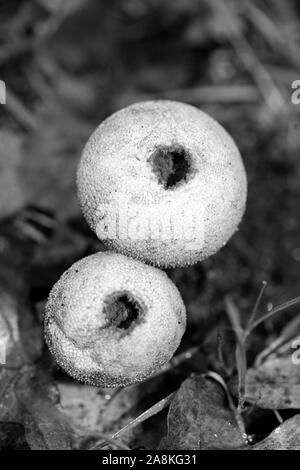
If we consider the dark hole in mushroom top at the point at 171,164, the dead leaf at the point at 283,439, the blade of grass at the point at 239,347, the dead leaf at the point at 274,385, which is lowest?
the dead leaf at the point at 283,439

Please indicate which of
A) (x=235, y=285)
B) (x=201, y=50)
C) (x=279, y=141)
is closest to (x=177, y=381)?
(x=235, y=285)

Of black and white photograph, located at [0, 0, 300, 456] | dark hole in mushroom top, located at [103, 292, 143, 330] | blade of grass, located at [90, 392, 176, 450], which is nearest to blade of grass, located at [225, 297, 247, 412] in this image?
black and white photograph, located at [0, 0, 300, 456]

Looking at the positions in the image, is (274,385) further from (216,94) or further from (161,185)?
(216,94)

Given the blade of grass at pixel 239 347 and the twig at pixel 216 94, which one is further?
the twig at pixel 216 94

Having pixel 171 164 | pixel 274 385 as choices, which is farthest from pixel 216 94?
pixel 274 385

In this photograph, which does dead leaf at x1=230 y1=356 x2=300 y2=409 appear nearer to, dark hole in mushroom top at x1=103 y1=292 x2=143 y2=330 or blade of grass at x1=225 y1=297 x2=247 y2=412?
blade of grass at x1=225 y1=297 x2=247 y2=412

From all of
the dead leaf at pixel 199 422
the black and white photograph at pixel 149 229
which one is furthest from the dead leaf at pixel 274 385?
the dead leaf at pixel 199 422

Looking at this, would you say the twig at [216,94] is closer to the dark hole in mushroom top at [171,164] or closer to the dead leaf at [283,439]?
the dark hole in mushroom top at [171,164]
